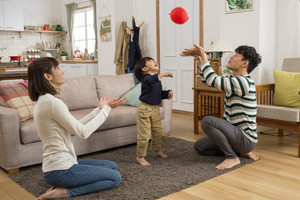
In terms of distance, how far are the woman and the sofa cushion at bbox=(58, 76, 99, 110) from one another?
1338 millimetres

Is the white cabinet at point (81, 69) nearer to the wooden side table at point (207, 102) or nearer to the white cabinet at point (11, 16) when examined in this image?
the white cabinet at point (11, 16)

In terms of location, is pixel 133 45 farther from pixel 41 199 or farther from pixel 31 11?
pixel 41 199

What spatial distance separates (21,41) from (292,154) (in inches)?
268

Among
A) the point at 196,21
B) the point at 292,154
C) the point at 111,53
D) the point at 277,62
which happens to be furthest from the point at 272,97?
the point at 111,53

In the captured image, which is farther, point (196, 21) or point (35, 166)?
point (196, 21)

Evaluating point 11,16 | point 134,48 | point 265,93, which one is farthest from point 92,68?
point 265,93

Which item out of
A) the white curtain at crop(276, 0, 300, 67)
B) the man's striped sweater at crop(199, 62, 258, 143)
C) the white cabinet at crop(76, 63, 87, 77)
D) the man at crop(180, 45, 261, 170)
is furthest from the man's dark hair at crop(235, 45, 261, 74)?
the white cabinet at crop(76, 63, 87, 77)

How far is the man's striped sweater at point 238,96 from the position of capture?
9.11ft

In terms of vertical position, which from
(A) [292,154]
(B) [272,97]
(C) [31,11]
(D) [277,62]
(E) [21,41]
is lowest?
(A) [292,154]

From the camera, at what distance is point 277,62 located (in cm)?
439

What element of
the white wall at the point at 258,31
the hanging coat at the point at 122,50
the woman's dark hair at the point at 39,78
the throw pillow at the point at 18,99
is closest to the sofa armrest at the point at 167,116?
the white wall at the point at 258,31

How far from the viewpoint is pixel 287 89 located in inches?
144

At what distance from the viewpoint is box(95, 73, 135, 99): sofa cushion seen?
3.93 meters

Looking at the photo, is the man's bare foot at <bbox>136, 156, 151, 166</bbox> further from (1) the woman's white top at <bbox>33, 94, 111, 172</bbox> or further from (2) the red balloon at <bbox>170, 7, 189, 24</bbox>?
(2) the red balloon at <bbox>170, 7, 189, 24</bbox>
